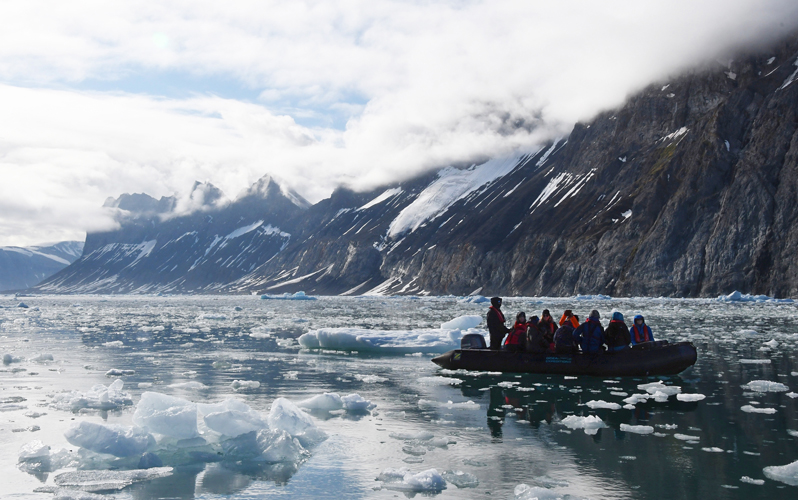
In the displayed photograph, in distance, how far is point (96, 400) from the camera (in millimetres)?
17094

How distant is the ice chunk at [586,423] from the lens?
47.4 feet

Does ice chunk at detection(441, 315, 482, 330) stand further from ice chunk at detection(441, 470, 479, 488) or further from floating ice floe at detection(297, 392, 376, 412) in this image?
ice chunk at detection(441, 470, 479, 488)

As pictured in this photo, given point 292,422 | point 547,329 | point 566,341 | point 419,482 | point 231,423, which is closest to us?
point 419,482

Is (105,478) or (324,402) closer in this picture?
(105,478)

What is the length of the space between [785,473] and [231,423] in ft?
33.0

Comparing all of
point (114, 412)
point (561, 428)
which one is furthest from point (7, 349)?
point (561, 428)

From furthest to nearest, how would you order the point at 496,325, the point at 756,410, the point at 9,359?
the point at 9,359
the point at 496,325
the point at 756,410

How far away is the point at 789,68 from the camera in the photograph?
417 feet

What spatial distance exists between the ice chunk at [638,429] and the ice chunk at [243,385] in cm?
1153

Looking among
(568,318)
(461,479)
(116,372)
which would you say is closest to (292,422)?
(461,479)

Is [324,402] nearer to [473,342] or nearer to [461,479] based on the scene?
[461,479]

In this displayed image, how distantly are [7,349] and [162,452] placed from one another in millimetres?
25812

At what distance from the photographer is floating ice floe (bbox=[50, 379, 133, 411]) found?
665 inches

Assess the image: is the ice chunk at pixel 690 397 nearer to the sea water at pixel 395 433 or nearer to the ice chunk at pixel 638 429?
the sea water at pixel 395 433
